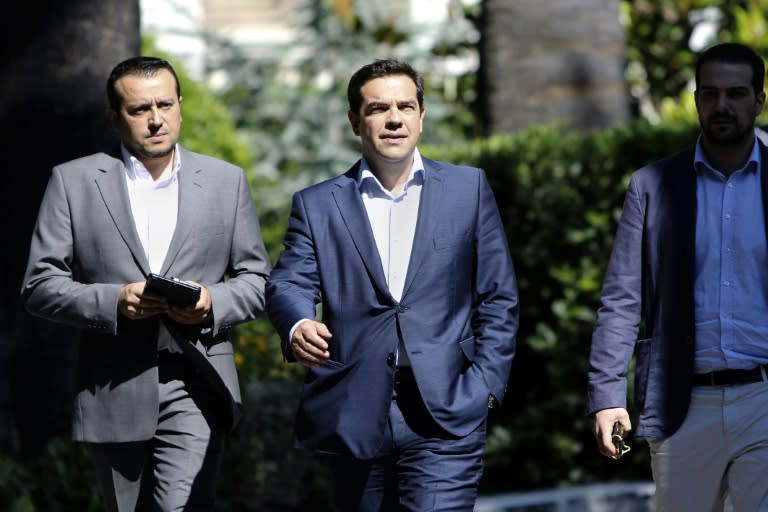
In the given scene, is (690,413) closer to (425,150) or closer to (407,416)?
(407,416)

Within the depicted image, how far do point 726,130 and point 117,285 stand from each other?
7.26 feet

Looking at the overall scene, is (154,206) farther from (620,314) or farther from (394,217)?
(620,314)

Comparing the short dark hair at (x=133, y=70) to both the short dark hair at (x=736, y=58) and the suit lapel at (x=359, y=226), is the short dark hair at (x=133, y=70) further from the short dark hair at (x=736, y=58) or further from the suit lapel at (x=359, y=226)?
the short dark hair at (x=736, y=58)

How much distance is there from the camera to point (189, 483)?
193 inches

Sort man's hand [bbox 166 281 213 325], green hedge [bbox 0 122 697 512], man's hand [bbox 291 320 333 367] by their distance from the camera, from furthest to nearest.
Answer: green hedge [bbox 0 122 697 512], man's hand [bbox 166 281 213 325], man's hand [bbox 291 320 333 367]

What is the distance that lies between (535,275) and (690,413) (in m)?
3.73

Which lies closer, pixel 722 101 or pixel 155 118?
pixel 722 101

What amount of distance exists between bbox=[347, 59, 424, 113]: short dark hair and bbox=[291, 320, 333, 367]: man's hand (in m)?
0.84

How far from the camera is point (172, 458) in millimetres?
4910

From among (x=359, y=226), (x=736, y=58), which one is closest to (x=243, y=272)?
(x=359, y=226)

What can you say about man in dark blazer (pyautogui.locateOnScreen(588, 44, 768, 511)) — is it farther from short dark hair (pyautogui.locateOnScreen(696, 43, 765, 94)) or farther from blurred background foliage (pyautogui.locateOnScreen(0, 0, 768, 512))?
blurred background foliage (pyautogui.locateOnScreen(0, 0, 768, 512))

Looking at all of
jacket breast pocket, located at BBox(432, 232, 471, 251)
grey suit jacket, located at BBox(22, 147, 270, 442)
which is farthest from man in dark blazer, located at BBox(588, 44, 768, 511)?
grey suit jacket, located at BBox(22, 147, 270, 442)

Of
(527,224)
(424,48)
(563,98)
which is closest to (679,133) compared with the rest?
(527,224)

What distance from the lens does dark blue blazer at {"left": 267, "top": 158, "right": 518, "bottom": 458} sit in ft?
15.0
